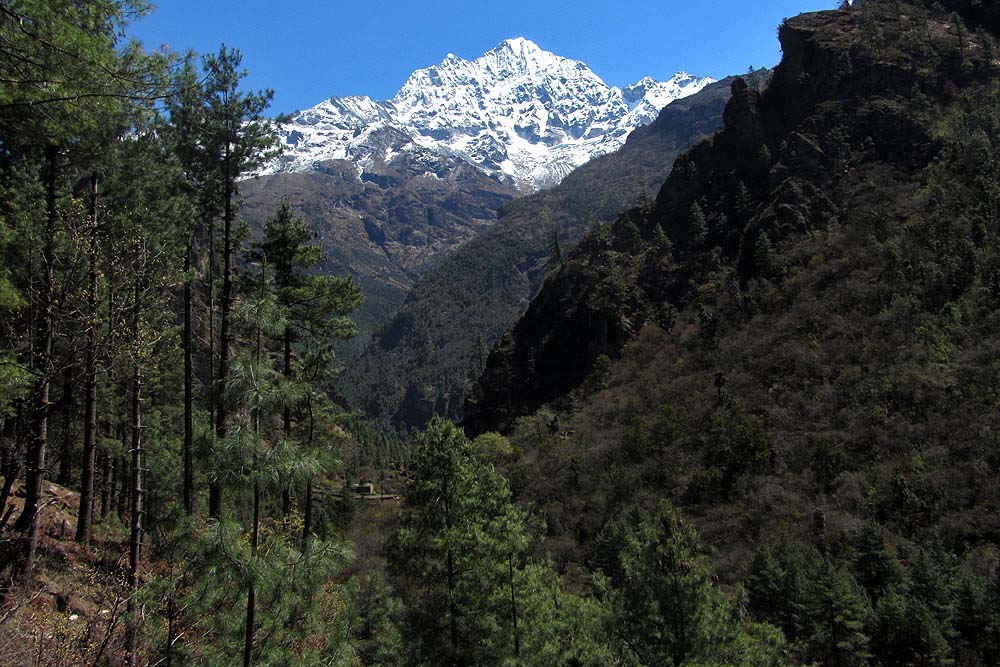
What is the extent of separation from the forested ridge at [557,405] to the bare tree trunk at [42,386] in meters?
0.11

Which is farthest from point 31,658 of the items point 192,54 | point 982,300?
point 982,300

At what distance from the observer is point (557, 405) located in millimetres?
68062

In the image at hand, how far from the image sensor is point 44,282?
362 inches

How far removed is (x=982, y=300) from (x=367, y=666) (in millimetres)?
44217

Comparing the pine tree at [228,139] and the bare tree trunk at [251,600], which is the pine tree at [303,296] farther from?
the bare tree trunk at [251,600]

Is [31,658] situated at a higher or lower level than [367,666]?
higher

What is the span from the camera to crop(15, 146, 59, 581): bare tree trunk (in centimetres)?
902

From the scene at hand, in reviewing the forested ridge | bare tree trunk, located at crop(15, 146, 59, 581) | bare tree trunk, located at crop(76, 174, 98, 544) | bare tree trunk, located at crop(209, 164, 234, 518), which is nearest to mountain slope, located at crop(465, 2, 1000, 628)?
the forested ridge

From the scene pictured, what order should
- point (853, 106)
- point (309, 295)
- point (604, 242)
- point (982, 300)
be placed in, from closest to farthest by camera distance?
point (309, 295) < point (982, 300) < point (853, 106) < point (604, 242)

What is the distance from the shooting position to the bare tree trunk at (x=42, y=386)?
9017mm

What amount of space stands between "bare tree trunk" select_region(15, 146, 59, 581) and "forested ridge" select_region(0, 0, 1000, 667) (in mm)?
112

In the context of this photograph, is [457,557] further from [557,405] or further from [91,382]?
[557,405]

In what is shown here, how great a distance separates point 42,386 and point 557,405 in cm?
6100

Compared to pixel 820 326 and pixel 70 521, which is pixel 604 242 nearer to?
pixel 820 326
